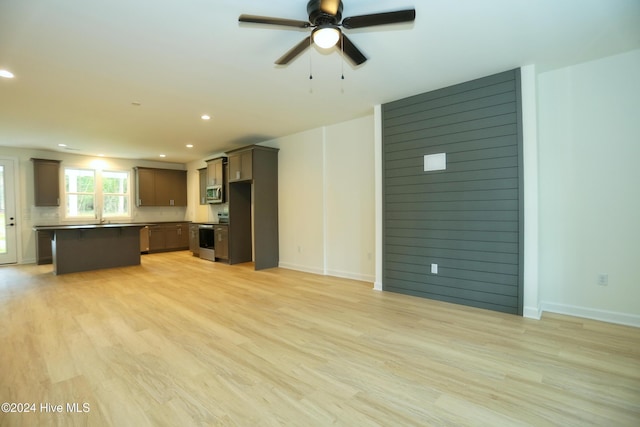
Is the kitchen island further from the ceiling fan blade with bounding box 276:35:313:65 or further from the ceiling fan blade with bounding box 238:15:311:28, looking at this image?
the ceiling fan blade with bounding box 238:15:311:28

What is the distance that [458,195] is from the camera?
3508 millimetres

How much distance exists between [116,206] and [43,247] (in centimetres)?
187

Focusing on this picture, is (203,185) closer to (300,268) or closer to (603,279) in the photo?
(300,268)

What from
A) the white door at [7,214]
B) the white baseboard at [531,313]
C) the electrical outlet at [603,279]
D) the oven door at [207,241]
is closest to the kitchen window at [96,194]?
the white door at [7,214]

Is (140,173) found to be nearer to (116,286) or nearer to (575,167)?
(116,286)

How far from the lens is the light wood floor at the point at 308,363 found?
167 centimetres

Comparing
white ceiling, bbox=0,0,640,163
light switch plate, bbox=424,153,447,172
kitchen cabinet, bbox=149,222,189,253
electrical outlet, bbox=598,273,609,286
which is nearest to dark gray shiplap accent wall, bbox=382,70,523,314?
light switch plate, bbox=424,153,447,172

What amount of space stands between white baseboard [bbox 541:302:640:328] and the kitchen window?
9.61 meters

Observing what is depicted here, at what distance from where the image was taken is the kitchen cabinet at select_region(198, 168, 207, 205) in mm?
8047

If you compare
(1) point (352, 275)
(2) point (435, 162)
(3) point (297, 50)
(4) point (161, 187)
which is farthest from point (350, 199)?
(4) point (161, 187)

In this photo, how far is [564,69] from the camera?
3139 millimetres

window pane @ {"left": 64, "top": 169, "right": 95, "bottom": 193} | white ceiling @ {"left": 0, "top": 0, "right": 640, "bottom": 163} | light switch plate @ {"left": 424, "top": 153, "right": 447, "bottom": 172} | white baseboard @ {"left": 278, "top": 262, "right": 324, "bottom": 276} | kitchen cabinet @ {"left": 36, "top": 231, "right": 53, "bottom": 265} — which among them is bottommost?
white baseboard @ {"left": 278, "top": 262, "right": 324, "bottom": 276}

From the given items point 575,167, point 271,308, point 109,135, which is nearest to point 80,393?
point 271,308

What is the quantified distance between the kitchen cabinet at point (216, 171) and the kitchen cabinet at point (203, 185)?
2.37 feet
